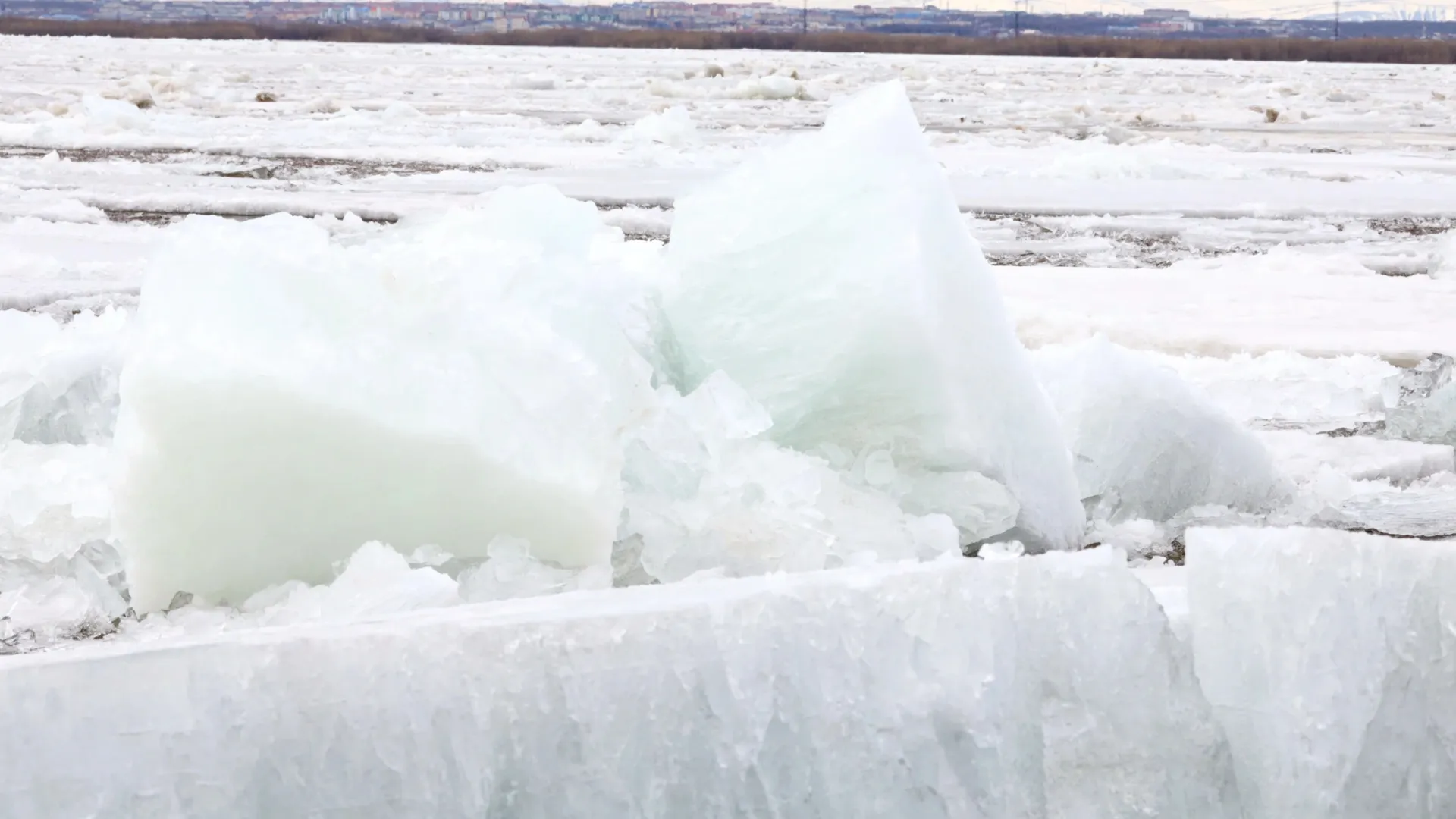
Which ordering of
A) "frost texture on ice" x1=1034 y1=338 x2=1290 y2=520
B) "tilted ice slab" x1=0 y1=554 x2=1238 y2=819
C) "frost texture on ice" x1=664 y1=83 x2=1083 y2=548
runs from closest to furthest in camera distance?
1. "tilted ice slab" x1=0 y1=554 x2=1238 y2=819
2. "frost texture on ice" x1=664 y1=83 x2=1083 y2=548
3. "frost texture on ice" x1=1034 y1=338 x2=1290 y2=520

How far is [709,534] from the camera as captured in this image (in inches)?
63.0

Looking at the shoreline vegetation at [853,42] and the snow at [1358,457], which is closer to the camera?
the snow at [1358,457]

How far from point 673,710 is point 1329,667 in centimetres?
51

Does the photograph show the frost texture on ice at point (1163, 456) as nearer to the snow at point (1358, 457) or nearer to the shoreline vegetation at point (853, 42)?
the snow at point (1358, 457)

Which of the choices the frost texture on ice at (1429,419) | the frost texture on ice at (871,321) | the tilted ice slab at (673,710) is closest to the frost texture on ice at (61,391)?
the frost texture on ice at (871,321)

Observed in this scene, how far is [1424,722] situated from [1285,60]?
3808cm

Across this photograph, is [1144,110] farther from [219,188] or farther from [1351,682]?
[1351,682]

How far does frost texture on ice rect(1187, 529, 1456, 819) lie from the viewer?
1144 millimetres

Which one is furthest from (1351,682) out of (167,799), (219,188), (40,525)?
(219,188)

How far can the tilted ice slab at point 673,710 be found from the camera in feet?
3.31

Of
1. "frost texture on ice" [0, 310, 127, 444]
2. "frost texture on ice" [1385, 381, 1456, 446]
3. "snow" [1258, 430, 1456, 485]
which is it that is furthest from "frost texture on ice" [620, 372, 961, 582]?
"frost texture on ice" [1385, 381, 1456, 446]

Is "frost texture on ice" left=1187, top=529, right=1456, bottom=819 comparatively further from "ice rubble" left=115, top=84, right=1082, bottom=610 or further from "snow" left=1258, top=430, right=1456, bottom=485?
"snow" left=1258, top=430, right=1456, bottom=485

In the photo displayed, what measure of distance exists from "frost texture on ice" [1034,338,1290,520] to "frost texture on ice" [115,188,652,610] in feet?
2.47

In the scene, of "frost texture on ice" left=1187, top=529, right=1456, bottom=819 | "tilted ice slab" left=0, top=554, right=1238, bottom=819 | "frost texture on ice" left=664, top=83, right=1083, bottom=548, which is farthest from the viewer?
"frost texture on ice" left=664, top=83, right=1083, bottom=548
